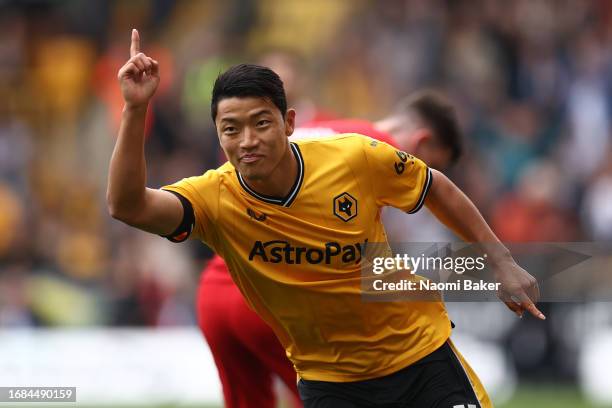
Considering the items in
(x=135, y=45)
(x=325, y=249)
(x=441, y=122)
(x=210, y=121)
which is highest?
(x=210, y=121)

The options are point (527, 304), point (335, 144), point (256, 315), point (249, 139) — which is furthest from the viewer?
point (256, 315)

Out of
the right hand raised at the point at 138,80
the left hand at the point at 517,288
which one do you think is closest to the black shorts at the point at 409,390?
the left hand at the point at 517,288

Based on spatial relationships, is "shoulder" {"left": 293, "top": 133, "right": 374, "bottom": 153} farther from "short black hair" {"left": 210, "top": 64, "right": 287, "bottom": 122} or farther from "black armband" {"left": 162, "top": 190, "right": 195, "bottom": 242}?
"black armband" {"left": 162, "top": 190, "right": 195, "bottom": 242}

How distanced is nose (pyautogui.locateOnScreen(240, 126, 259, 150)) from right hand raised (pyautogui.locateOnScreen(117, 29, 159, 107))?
1.58 ft

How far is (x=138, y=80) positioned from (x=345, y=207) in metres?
1.22

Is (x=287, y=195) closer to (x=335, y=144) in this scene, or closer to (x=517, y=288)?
(x=335, y=144)

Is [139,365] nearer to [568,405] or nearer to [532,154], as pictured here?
[568,405]

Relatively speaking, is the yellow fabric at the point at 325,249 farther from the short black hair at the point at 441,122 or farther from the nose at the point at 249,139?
the short black hair at the point at 441,122

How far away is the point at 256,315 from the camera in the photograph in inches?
275

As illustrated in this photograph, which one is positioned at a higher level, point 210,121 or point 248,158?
point 210,121

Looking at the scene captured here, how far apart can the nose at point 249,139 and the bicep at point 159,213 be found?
14.7 inches

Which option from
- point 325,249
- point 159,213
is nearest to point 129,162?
point 159,213

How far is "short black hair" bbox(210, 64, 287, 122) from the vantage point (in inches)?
206

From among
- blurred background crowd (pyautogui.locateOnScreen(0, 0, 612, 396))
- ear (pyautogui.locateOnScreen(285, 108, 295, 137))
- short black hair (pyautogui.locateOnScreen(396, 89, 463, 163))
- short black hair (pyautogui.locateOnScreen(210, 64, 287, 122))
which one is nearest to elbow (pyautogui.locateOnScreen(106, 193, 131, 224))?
short black hair (pyautogui.locateOnScreen(210, 64, 287, 122))
